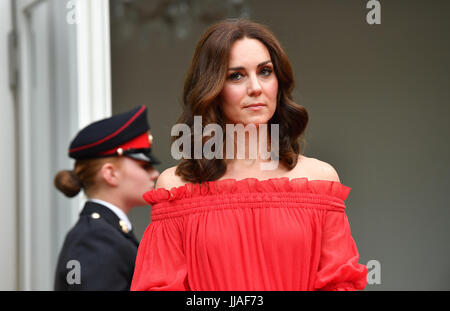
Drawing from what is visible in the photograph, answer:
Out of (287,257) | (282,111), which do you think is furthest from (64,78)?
(287,257)

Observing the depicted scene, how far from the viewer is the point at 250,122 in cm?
152

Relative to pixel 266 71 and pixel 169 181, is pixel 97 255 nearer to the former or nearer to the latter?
pixel 169 181

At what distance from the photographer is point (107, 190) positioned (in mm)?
2369

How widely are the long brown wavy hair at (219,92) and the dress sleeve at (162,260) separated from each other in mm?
135

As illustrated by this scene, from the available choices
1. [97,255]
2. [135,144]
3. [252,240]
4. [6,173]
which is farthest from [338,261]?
[6,173]

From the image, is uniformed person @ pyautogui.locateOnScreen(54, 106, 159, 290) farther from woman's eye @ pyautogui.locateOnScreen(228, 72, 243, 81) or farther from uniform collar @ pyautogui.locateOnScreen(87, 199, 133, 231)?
woman's eye @ pyautogui.locateOnScreen(228, 72, 243, 81)

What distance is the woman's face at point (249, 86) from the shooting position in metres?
1.50

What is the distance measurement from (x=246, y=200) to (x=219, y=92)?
0.27 meters

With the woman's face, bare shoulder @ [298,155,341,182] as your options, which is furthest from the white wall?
bare shoulder @ [298,155,341,182]

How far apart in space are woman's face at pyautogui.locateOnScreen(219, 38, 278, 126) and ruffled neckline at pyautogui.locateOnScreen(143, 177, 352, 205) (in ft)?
0.49

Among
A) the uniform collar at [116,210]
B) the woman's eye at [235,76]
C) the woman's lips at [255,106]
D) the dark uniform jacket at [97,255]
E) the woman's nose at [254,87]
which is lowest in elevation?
the dark uniform jacket at [97,255]

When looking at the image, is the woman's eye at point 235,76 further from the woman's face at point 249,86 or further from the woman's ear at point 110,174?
the woman's ear at point 110,174

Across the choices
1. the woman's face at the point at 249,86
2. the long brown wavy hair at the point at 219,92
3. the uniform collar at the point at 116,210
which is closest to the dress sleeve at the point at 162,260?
the long brown wavy hair at the point at 219,92

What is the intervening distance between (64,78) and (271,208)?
1.91 m
